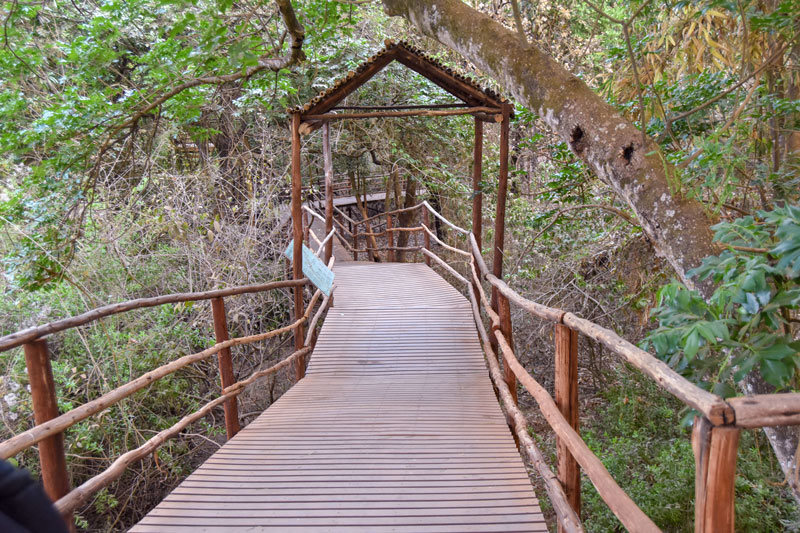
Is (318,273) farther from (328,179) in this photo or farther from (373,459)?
(328,179)

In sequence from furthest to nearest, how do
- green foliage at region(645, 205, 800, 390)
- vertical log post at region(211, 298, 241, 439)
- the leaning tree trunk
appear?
vertical log post at region(211, 298, 241, 439)
the leaning tree trunk
green foliage at region(645, 205, 800, 390)

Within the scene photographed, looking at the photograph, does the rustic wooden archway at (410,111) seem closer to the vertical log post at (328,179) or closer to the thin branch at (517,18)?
the vertical log post at (328,179)

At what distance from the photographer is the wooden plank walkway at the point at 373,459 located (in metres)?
2.39

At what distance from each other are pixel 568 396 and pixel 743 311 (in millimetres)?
1034

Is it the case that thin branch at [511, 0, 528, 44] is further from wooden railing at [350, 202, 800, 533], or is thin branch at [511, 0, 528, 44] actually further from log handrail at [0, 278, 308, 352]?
log handrail at [0, 278, 308, 352]

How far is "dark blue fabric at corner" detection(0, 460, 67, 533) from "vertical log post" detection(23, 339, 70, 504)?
1748mm

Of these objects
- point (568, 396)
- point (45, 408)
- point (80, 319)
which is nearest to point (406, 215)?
point (568, 396)

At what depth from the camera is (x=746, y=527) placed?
3682 mm

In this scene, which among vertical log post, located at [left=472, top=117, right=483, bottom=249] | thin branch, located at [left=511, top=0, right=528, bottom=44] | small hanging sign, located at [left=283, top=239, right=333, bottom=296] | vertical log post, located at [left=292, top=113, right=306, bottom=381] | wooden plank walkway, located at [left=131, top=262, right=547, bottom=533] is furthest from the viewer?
vertical log post, located at [left=472, top=117, right=483, bottom=249]

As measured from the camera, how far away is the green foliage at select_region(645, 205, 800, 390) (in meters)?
1.42

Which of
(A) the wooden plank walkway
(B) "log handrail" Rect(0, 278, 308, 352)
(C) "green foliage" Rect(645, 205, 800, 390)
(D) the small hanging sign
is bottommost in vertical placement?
(A) the wooden plank walkway

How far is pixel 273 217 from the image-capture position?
27.4 feet

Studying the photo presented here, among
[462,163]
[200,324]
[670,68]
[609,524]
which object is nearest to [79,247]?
[200,324]

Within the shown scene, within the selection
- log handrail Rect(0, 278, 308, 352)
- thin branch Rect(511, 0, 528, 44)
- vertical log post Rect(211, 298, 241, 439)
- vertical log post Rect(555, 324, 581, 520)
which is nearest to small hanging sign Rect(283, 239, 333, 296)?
log handrail Rect(0, 278, 308, 352)
